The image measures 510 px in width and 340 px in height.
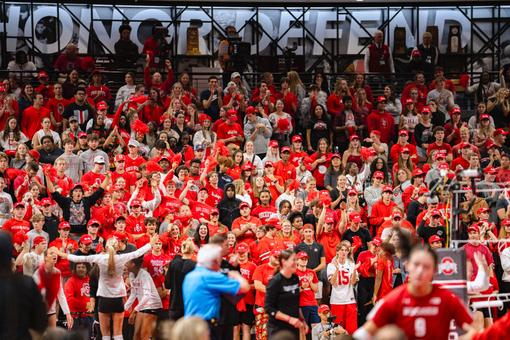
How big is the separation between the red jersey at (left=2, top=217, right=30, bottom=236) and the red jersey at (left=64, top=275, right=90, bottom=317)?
1098mm

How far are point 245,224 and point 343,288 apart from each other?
1830 mm

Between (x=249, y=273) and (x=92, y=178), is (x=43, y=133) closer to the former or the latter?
(x=92, y=178)

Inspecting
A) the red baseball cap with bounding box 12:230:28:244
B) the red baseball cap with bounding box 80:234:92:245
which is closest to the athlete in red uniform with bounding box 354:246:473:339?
the red baseball cap with bounding box 80:234:92:245

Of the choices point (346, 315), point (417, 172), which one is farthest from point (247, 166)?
point (346, 315)

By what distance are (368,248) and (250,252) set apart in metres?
2.13

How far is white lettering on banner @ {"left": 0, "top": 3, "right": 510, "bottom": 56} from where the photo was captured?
27.6 metres

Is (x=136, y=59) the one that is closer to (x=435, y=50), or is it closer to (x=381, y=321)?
(x=435, y=50)

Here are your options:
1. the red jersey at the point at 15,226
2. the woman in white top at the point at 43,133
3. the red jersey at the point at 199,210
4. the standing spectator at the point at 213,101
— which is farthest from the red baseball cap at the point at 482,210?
the woman in white top at the point at 43,133

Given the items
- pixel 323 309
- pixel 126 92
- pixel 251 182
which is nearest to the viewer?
pixel 323 309

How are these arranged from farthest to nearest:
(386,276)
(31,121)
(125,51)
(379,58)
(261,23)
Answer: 1. (261,23)
2. (379,58)
3. (125,51)
4. (31,121)
5. (386,276)

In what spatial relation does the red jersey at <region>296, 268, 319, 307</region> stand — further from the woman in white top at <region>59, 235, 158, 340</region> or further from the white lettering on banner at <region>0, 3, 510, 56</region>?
the white lettering on banner at <region>0, 3, 510, 56</region>

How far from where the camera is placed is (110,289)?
16391 millimetres

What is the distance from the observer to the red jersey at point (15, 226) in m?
17.0

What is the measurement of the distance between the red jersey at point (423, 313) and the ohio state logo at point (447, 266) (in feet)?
4.12
